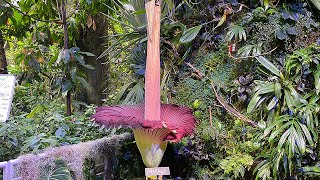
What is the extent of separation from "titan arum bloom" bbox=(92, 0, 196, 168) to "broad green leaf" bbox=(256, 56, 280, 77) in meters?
0.65

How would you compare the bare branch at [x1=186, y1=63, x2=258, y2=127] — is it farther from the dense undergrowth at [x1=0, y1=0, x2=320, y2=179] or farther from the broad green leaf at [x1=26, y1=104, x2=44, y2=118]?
the broad green leaf at [x1=26, y1=104, x2=44, y2=118]

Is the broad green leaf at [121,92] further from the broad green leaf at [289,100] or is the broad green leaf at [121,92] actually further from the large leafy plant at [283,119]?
the broad green leaf at [289,100]

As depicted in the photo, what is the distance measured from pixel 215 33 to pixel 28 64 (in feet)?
4.71

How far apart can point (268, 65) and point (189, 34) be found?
2.06ft

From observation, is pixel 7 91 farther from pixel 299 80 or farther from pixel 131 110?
pixel 299 80

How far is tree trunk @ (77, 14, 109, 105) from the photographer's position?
3.38 m

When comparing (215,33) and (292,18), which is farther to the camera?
(215,33)

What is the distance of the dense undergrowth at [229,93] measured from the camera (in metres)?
1.99

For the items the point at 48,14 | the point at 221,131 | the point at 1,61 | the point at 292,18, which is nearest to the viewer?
the point at 292,18

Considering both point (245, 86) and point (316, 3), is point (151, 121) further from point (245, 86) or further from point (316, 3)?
point (316, 3)

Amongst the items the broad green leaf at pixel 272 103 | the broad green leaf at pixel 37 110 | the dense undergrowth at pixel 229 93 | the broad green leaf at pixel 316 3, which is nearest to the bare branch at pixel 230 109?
the dense undergrowth at pixel 229 93

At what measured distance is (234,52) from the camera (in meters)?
2.51

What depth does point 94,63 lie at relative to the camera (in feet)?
11.2

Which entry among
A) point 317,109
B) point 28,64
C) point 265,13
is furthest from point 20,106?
point 317,109
